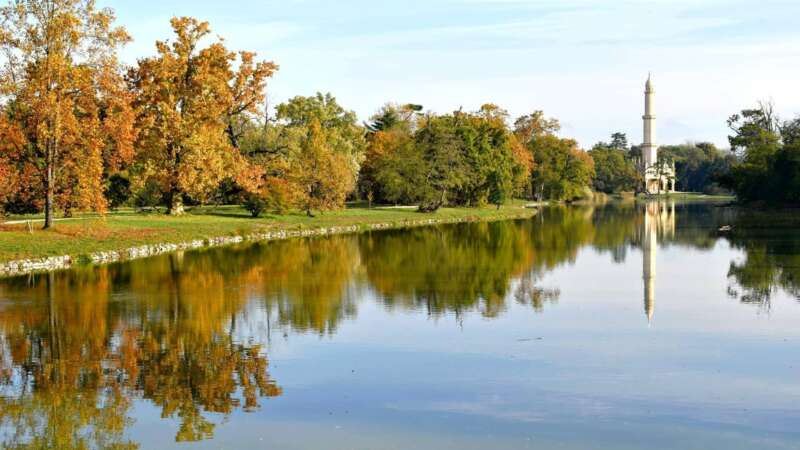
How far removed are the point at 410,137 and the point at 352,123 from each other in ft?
32.9

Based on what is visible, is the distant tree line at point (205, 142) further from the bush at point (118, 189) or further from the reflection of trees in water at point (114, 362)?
the reflection of trees in water at point (114, 362)

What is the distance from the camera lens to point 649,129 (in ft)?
609

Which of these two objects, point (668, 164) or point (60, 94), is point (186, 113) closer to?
point (60, 94)

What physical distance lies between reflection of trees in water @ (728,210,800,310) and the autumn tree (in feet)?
96.0

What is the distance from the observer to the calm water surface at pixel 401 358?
1227cm

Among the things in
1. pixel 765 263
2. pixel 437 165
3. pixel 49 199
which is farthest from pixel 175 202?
pixel 765 263

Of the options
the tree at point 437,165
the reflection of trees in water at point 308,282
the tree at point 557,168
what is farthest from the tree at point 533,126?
the reflection of trees in water at point 308,282

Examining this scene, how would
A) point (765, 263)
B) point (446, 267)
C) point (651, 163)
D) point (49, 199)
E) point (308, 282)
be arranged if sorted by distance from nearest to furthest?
1. point (308, 282)
2. point (446, 267)
3. point (765, 263)
4. point (49, 199)
5. point (651, 163)

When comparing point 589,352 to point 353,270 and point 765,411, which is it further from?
point 353,270

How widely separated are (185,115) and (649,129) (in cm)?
14708

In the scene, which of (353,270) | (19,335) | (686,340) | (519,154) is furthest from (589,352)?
(519,154)

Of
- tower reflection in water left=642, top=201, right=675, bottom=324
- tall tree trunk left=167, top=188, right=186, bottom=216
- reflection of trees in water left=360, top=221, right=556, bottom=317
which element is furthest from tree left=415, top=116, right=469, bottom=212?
tall tree trunk left=167, top=188, right=186, bottom=216

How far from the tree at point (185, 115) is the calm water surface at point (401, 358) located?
20.3 m

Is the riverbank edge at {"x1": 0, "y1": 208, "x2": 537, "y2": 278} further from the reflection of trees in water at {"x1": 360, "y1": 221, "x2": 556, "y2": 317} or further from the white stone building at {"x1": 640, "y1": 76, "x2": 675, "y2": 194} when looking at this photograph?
the white stone building at {"x1": 640, "y1": 76, "x2": 675, "y2": 194}
